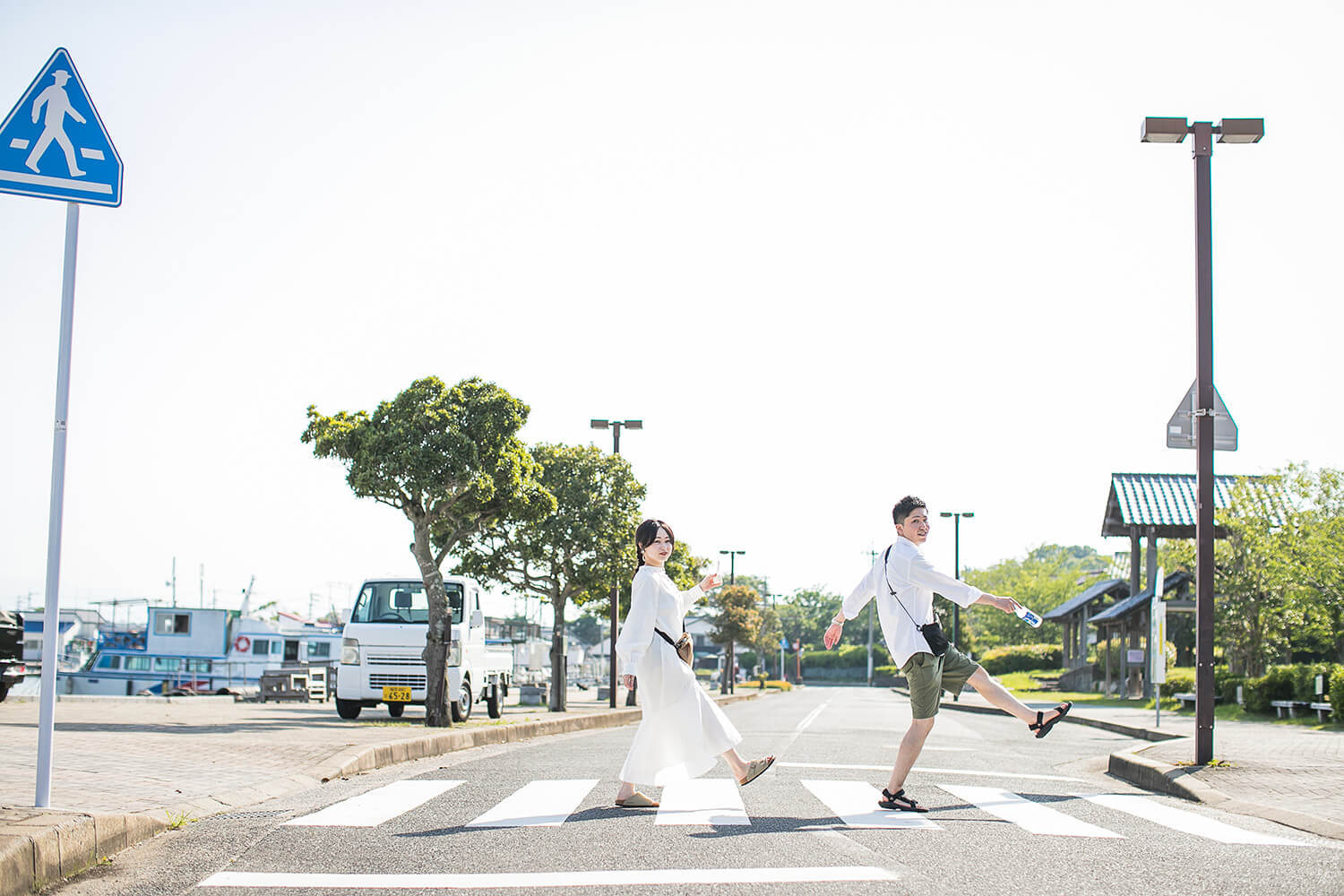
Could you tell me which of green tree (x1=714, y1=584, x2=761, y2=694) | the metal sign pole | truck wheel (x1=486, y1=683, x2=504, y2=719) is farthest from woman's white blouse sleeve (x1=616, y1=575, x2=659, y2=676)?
green tree (x1=714, y1=584, x2=761, y2=694)

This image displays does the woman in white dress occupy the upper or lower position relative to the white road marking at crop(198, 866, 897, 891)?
upper

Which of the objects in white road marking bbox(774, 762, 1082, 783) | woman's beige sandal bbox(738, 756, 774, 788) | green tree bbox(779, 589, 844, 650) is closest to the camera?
woman's beige sandal bbox(738, 756, 774, 788)

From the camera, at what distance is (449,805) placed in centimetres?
717

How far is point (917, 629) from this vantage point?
6844 mm

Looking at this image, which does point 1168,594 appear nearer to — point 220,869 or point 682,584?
point 682,584

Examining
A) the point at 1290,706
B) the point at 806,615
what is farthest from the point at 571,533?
the point at 806,615

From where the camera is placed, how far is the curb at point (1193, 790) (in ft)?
22.4

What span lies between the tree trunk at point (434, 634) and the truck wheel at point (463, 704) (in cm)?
56

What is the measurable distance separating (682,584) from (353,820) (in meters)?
30.9

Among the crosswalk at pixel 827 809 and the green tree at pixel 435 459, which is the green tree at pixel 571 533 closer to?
the green tree at pixel 435 459

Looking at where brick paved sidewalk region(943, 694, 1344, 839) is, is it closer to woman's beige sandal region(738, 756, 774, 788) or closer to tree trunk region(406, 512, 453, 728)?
woman's beige sandal region(738, 756, 774, 788)

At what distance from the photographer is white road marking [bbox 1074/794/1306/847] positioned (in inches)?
240

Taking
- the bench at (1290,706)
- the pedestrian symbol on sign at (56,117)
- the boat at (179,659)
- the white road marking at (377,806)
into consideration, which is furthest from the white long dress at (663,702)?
the boat at (179,659)

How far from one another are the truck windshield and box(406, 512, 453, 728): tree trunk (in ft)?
4.96
